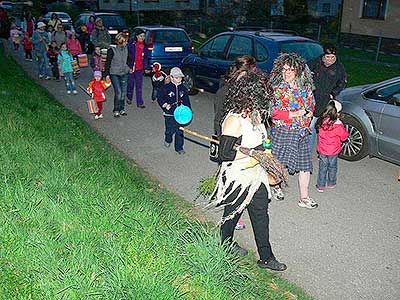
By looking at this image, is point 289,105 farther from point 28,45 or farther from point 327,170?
point 28,45

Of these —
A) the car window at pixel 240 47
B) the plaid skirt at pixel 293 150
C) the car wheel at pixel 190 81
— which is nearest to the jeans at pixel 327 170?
the plaid skirt at pixel 293 150

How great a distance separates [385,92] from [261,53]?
341cm

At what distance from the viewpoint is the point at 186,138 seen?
29.4ft

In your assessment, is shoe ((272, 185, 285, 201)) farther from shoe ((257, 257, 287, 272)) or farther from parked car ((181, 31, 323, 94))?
parked car ((181, 31, 323, 94))

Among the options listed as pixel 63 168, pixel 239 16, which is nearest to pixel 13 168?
pixel 63 168

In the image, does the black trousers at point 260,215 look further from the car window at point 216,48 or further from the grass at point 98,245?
the car window at point 216,48

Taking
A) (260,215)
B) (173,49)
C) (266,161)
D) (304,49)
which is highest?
(304,49)

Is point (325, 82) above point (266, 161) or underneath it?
above

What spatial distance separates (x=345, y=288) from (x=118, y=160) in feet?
13.5

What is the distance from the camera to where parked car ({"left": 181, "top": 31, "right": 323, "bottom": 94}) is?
9828 mm

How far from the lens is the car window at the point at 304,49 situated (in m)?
9.73

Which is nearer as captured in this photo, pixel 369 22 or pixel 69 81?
pixel 69 81

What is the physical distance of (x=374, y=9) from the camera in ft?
81.1

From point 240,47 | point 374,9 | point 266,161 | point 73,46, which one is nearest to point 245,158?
point 266,161
